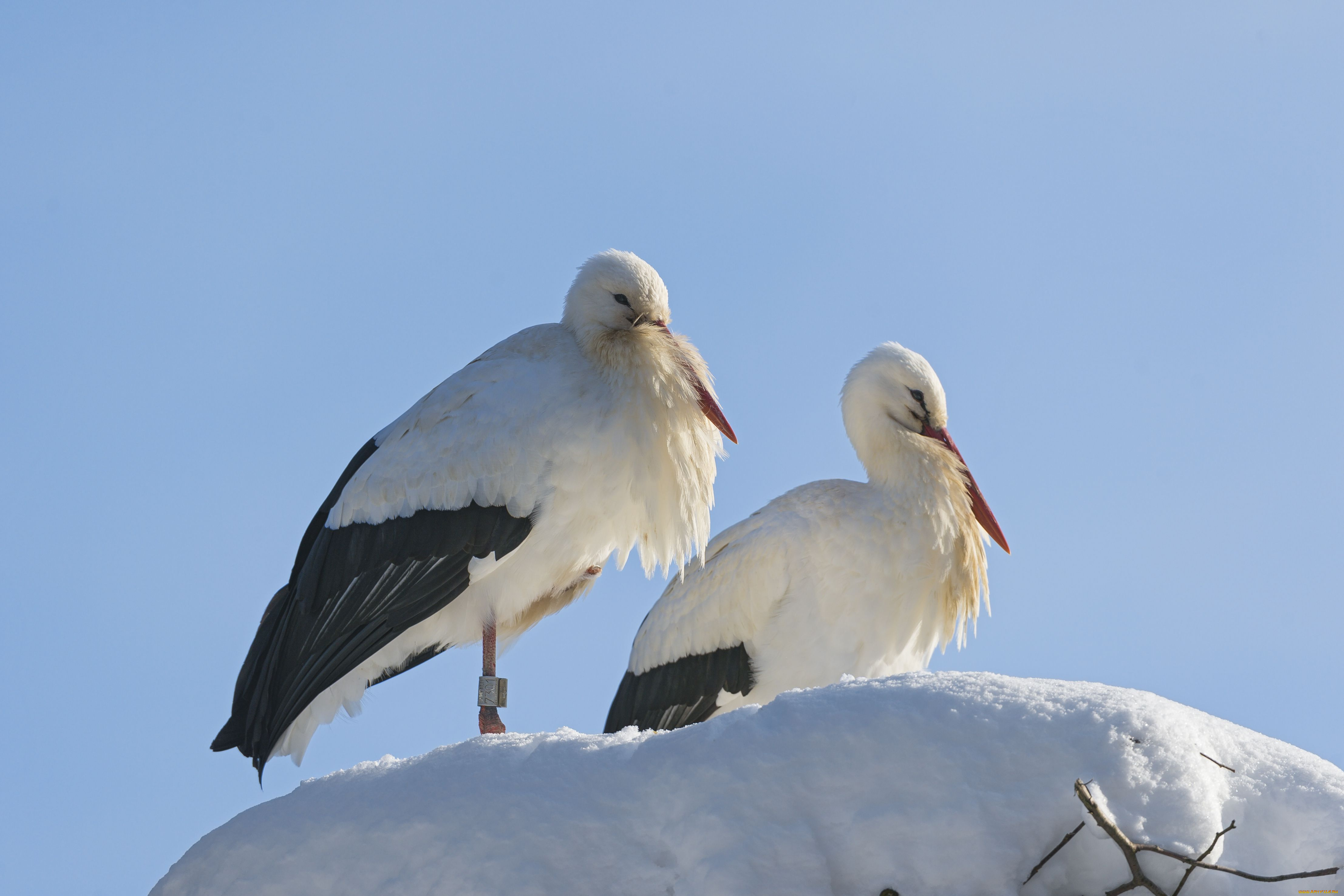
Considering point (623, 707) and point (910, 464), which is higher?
point (910, 464)

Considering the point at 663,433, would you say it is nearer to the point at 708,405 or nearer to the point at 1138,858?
the point at 708,405

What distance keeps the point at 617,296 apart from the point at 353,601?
1.66m

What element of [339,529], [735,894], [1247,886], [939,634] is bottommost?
[939,634]

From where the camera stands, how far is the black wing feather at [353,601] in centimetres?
457

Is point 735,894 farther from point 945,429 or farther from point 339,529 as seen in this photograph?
point 945,429

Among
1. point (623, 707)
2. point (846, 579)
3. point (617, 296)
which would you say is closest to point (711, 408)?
point (617, 296)

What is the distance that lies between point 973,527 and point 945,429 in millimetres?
575

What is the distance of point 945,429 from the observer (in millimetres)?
6336

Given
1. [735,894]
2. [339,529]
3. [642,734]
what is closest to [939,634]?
[339,529]

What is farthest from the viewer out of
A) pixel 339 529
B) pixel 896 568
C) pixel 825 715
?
pixel 896 568

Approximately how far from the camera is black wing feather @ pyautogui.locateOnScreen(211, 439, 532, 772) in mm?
4574

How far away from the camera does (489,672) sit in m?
4.79

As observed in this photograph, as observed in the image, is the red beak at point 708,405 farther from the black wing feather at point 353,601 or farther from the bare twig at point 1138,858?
the bare twig at point 1138,858

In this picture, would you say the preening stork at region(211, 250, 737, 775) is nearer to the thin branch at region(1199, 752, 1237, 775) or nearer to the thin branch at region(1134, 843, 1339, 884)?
the thin branch at region(1199, 752, 1237, 775)
